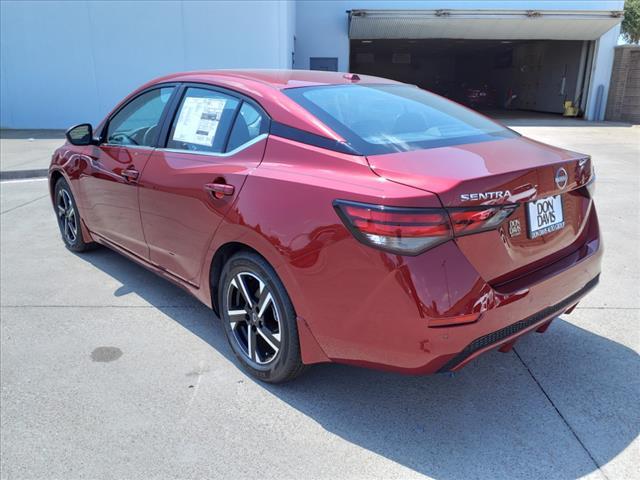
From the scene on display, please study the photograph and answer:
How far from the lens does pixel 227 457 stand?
2385 mm

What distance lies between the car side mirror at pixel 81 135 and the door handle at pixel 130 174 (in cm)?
74

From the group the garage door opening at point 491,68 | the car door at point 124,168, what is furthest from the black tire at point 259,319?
the garage door opening at point 491,68

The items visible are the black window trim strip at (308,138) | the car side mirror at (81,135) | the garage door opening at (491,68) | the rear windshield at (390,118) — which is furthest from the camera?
the garage door opening at (491,68)

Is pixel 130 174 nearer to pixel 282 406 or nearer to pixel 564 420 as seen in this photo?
pixel 282 406

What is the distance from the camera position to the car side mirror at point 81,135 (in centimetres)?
429

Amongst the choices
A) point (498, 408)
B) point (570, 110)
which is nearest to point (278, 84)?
point (498, 408)

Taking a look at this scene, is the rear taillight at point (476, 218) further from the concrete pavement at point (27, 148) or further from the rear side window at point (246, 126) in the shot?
the concrete pavement at point (27, 148)

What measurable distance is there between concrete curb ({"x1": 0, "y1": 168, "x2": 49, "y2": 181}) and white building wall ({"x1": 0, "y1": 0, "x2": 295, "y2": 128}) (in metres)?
6.71

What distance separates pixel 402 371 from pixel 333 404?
62 cm

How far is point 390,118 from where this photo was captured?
2898mm

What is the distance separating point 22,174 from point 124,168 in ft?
22.0

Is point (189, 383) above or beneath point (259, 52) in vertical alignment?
beneath

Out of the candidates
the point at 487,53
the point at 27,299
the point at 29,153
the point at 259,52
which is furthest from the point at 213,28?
the point at 487,53

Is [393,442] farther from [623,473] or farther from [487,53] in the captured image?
[487,53]
